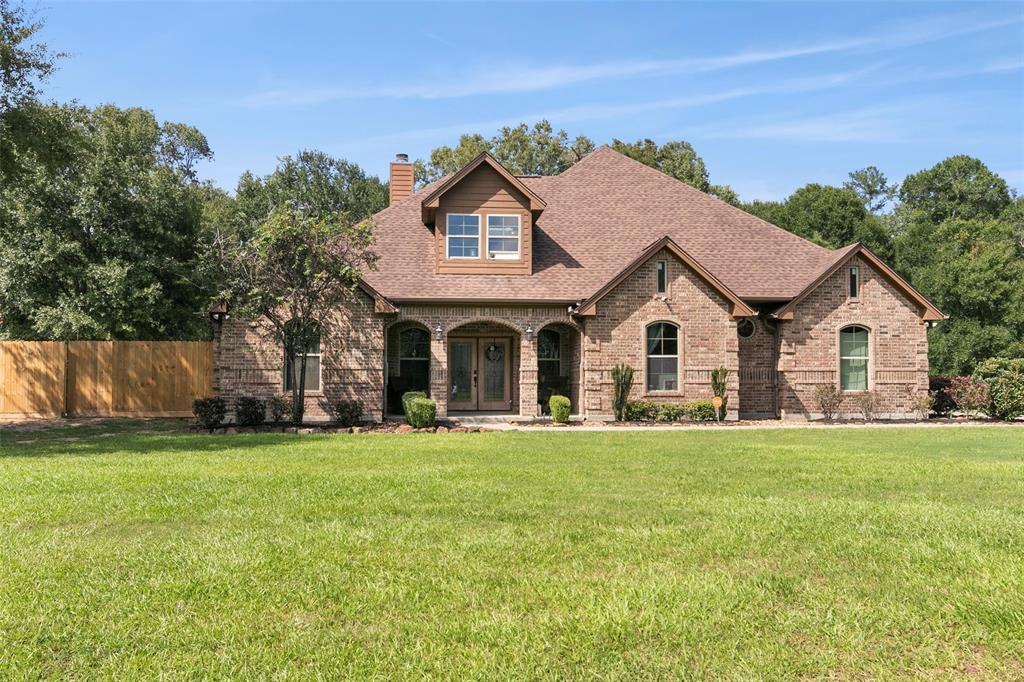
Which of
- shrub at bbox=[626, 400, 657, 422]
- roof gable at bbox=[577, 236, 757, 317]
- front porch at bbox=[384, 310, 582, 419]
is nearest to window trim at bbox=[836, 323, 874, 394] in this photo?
roof gable at bbox=[577, 236, 757, 317]

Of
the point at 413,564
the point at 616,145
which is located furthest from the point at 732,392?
the point at 616,145

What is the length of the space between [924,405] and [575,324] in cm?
1048

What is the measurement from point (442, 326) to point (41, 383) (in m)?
12.4

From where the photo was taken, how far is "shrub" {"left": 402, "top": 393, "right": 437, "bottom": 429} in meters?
16.5

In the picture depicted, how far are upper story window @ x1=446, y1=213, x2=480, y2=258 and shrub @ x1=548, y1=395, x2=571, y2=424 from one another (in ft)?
18.1

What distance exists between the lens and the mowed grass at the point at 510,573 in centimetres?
366

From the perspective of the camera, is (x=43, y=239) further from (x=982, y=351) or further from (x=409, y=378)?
(x=982, y=351)

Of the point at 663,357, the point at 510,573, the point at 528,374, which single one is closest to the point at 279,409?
the point at 528,374

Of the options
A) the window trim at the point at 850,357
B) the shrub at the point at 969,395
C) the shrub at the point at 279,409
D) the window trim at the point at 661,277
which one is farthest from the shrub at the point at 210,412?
the shrub at the point at 969,395

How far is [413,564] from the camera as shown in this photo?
201 inches

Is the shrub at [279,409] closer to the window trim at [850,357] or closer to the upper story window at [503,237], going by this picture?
the upper story window at [503,237]

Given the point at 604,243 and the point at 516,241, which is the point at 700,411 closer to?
the point at 604,243

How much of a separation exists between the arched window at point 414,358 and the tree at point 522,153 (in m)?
24.3

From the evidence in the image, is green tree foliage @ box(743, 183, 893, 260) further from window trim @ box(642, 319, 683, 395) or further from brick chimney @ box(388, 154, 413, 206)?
brick chimney @ box(388, 154, 413, 206)
